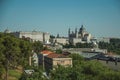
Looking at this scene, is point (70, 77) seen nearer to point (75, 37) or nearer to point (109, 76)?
point (109, 76)

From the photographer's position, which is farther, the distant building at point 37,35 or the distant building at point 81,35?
the distant building at point 81,35

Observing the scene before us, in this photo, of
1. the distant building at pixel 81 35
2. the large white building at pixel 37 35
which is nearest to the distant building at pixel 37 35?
→ the large white building at pixel 37 35

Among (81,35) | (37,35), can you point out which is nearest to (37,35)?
(37,35)

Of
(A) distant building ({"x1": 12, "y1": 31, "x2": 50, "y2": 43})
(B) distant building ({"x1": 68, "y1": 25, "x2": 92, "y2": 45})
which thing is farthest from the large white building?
(B) distant building ({"x1": 68, "y1": 25, "x2": 92, "y2": 45})

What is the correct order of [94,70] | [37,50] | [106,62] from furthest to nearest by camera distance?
1. [37,50]
2. [106,62]
3. [94,70]

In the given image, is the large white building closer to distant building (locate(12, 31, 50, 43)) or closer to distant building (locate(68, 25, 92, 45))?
distant building (locate(12, 31, 50, 43))

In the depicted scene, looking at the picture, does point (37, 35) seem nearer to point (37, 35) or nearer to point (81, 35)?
point (37, 35)

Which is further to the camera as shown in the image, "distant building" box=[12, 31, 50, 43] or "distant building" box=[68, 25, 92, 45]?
"distant building" box=[68, 25, 92, 45]

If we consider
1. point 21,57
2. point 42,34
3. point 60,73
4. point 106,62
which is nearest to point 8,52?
point 21,57

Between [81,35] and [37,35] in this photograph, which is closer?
[37,35]

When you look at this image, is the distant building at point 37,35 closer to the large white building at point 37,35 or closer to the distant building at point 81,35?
the large white building at point 37,35

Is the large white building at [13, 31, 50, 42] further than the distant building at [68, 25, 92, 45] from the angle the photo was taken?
No
